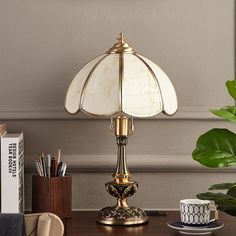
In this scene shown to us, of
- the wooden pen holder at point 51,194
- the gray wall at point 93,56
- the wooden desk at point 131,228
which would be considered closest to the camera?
the wooden desk at point 131,228

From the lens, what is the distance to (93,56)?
1.58m

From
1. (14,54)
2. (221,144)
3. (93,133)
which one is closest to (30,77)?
(14,54)

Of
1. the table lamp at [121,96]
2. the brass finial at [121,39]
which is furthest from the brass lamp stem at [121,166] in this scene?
the brass finial at [121,39]

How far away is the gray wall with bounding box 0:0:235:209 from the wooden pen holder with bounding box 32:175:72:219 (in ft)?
0.50

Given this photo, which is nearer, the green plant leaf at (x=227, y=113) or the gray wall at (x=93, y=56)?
the green plant leaf at (x=227, y=113)

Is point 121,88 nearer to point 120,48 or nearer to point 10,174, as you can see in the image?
point 120,48

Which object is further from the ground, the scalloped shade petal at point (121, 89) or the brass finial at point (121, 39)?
the brass finial at point (121, 39)

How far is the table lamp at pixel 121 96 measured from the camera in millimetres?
1353

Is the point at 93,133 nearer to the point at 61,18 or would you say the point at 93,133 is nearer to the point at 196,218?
the point at 61,18

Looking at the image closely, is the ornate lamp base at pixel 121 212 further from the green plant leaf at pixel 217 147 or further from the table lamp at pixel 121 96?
the green plant leaf at pixel 217 147

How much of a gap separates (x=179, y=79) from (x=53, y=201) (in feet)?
1.39

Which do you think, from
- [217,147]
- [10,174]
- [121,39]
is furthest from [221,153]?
[10,174]

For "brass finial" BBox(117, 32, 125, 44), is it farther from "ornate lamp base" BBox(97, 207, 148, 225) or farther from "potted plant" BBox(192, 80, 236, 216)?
"ornate lamp base" BBox(97, 207, 148, 225)

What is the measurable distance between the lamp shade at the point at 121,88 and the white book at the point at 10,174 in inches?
5.6
